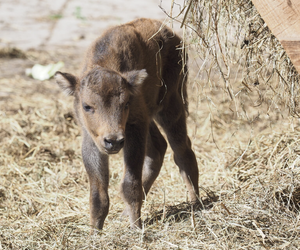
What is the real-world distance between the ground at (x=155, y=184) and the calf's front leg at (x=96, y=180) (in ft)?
0.60

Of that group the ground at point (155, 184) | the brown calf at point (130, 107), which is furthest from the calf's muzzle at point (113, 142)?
the ground at point (155, 184)

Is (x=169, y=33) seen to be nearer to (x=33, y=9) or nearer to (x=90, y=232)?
(x=90, y=232)

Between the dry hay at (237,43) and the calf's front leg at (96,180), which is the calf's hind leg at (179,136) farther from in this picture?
the calf's front leg at (96,180)

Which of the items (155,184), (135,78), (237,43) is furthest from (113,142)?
(155,184)

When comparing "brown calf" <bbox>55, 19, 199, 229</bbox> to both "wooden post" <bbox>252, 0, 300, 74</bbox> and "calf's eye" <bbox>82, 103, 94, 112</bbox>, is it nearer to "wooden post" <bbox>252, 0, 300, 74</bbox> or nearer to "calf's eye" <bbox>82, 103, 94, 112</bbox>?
"calf's eye" <bbox>82, 103, 94, 112</bbox>

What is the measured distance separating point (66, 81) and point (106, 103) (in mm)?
668

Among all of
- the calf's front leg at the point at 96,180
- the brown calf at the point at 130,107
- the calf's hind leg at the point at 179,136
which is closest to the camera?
the brown calf at the point at 130,107

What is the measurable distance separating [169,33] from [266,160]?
227 centimetres

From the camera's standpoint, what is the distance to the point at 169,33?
6.05 metres

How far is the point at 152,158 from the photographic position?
6.15 m

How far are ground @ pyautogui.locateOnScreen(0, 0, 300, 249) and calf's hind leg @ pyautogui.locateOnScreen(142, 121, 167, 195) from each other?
0.34m

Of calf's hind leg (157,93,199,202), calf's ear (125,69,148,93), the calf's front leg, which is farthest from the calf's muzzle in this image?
calf's hind leg (157,93,199,202)

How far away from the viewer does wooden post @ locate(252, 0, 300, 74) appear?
13.5 ft

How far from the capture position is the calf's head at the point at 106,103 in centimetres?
463
